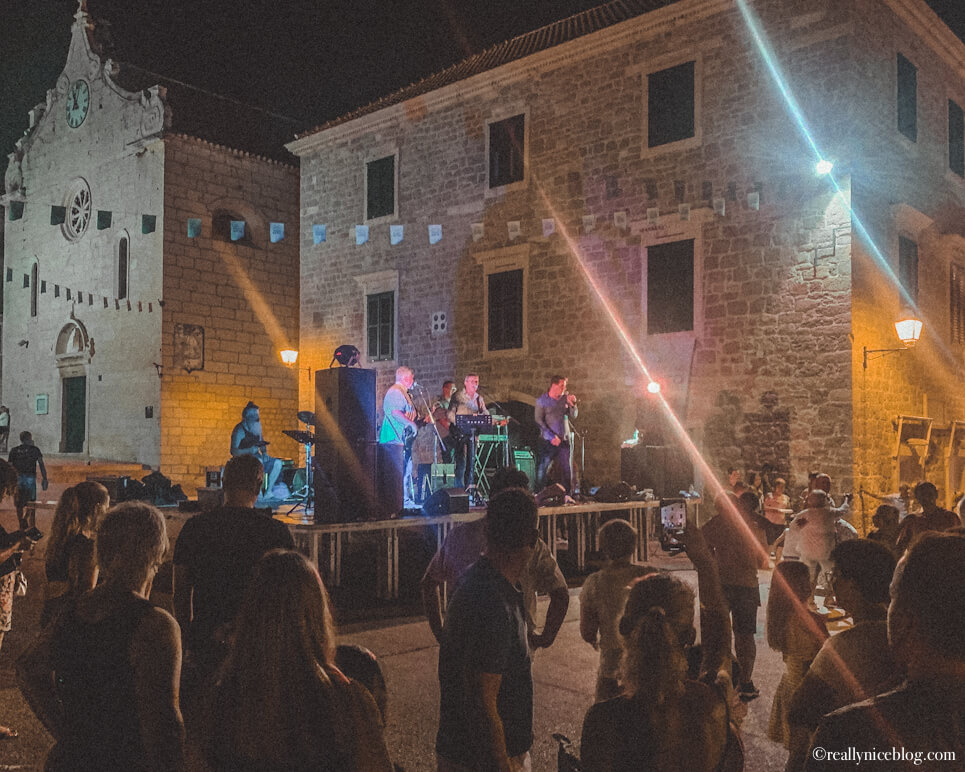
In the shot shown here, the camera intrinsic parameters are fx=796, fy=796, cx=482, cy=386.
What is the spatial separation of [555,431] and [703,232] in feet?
17.6

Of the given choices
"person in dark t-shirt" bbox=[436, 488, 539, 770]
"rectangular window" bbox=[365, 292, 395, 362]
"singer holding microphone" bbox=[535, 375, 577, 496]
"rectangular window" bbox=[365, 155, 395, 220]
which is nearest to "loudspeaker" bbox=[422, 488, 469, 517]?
"singer holding microphone" bbox=[535, 375, 577, 496]

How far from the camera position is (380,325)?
749 inches

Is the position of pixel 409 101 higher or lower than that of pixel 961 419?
higher

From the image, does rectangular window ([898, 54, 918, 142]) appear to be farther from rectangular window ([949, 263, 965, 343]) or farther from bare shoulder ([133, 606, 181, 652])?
bare shoulder ([133, 606, 181, 652])

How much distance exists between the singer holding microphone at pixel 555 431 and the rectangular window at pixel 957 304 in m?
9.27

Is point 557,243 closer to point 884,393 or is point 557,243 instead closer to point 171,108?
point 884,393

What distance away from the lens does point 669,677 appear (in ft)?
6.46

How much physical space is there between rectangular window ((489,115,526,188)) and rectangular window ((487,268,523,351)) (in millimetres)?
2049

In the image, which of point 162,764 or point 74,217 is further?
point 74,217

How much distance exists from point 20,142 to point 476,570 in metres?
28.2

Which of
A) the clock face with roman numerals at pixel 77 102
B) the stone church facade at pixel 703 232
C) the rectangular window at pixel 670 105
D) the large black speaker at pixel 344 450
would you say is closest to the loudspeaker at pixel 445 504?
the large black speaker at pixel 344 450

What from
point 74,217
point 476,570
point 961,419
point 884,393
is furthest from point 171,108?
point 476,570

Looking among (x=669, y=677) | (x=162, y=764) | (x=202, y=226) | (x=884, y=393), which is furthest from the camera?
(x=202, y=226)

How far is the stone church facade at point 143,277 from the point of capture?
67.3 feet
